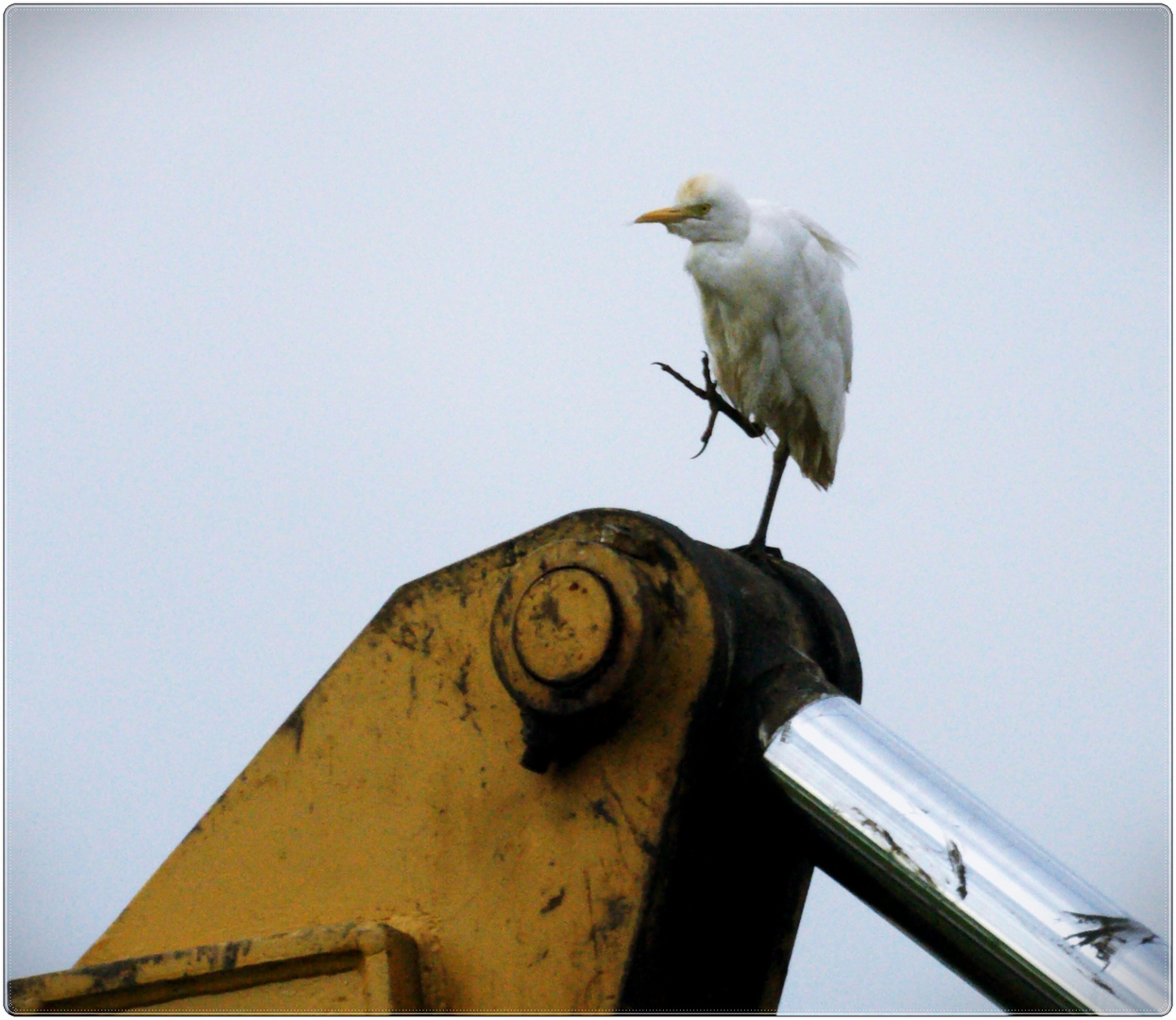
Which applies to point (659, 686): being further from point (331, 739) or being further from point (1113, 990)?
point (1113, 990)

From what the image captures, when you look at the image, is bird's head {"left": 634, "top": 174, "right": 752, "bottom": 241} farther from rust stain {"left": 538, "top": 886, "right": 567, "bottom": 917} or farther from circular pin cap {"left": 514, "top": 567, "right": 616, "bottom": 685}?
rust stain {"left": 538, "top": 886, "right": 567, "bottom": 917}

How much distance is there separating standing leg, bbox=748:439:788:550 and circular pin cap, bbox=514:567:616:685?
2839 mm

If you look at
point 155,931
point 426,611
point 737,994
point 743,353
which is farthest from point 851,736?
point 743,353

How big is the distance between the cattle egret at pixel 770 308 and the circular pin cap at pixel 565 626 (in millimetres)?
2981

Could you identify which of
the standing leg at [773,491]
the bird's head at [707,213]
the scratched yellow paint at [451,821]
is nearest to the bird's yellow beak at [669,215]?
the bird's head at [707,213]

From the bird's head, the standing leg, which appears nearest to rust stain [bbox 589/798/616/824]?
the standing leg

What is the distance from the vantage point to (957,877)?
1.40m

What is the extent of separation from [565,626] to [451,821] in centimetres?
30

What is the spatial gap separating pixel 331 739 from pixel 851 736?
68 centimetres

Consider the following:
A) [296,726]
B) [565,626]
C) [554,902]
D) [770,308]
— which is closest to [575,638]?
[565,626]

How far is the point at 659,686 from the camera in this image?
1.61 m

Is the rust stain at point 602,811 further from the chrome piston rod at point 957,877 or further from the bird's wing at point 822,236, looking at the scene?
the bird's wing at point 822,236

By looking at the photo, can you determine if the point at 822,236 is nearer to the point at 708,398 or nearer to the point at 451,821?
the point at 708,398

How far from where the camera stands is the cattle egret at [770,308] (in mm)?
4492
